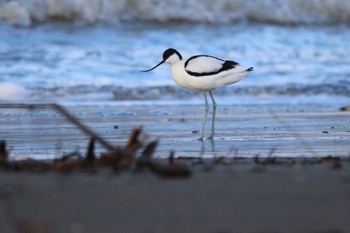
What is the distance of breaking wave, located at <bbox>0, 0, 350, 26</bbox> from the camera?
20.0 m

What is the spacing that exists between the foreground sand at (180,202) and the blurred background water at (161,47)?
841 centimetres

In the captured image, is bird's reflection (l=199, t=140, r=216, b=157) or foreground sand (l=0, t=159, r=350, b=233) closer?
foreground sand (l=0, t=159, r=350, b=233)

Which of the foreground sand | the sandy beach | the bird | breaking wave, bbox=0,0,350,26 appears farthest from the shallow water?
the foreground sand

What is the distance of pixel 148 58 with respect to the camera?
16625 millimetres

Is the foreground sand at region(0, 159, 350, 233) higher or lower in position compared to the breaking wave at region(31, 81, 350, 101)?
lower

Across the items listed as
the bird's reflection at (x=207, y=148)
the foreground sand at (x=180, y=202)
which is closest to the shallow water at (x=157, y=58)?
the bird's reflection at (x=207, y=148)

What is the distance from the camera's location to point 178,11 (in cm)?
2119

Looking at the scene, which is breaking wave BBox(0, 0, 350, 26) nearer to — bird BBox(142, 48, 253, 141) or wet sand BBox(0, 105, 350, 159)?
wet sand BBox(0, 105, 350, 159)

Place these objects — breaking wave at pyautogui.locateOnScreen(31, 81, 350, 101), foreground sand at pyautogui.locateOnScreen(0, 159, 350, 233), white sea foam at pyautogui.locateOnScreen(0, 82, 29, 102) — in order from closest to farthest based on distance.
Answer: foreground sand at pyautogui.locateOnScreen(0, 159, 350, 233), white sea foam at pyautogui.locateOnScreen(0, 82, 29, 102), breaking wave at pyautogui.locateOnScreen(31, 81, 350, 101)

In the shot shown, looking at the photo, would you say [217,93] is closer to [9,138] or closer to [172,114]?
[172,114]

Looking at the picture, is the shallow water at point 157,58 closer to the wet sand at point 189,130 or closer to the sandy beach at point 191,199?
the wet sand at point 189,130

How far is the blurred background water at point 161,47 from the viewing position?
44.2ft

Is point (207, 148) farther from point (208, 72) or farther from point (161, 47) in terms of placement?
point (161, 47)

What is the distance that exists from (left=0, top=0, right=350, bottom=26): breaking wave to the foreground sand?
15.7 m
